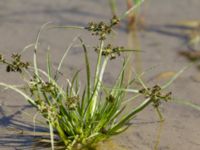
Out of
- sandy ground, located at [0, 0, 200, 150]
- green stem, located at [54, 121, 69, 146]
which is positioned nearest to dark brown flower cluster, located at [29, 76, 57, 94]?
green stem, located at [54, 121, 69, 146]

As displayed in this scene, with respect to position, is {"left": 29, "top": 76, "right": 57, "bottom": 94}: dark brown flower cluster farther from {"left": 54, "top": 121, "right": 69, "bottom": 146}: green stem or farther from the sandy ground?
the sandy ground

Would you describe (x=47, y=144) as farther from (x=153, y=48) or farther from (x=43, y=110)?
(x=153, y=48)

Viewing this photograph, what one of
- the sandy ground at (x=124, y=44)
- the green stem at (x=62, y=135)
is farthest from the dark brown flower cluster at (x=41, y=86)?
the sandy ground at (x=124, y=44)

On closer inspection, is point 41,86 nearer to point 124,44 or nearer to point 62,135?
point 62,135

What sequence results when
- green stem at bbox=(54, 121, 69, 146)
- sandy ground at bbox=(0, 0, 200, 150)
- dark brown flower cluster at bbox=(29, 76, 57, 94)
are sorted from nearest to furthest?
dark brown flower cluster at bbox=(29, 76, 57, 94) → green stem at bbox=(54, 121, 69, 146) → sandy ground at bbox=(0, 0, 200, 150)

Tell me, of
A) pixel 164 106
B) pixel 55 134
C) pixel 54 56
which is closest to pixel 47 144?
pixel 55 134

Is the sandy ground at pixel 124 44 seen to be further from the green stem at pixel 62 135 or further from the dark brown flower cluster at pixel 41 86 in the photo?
the dark brown flower cluster at pixel 41 86

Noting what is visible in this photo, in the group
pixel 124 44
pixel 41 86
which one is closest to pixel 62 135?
pixel 41 86

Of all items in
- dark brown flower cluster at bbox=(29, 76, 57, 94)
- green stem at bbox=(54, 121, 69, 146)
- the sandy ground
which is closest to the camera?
dark brown flower cluster at bbox=(29, 76, 57, 94)
